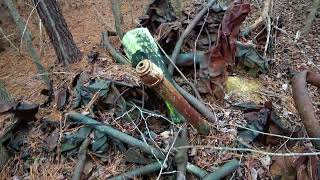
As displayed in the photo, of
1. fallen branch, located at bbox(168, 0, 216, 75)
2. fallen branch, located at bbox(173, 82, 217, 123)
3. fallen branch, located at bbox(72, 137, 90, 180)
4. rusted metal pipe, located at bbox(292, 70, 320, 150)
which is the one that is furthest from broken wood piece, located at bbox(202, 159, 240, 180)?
fallen branch, located at bbox(168, 0, 216, 75)

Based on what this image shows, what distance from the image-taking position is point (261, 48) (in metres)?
4.24

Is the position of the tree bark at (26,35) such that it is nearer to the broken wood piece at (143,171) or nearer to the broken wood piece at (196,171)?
the broken wood piece at (143,171)

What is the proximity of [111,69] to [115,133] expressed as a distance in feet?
3.62

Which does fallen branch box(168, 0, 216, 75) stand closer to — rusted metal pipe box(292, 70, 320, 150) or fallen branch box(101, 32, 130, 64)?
fallen branch box(101, 32, 130, 64)

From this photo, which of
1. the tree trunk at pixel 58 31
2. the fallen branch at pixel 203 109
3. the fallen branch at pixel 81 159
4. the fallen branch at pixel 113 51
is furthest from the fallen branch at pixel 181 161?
the tree trunk at pixel 58 31

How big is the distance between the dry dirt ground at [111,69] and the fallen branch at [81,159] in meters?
0.14

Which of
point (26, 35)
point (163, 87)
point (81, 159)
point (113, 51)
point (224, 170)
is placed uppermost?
point (26, 35)

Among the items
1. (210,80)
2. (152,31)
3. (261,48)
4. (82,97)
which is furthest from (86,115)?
(261,48)

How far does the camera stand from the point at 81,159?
2891mm

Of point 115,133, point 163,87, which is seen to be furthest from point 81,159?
point 163,87

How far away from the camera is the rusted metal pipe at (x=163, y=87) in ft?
6.22

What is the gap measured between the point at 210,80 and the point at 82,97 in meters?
1.44

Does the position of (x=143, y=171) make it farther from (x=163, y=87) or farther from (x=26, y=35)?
(x=26, y=35)

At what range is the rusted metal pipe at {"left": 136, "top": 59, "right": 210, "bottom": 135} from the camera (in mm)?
1896
